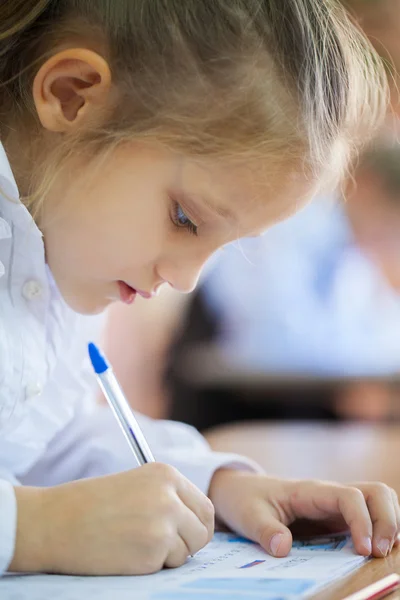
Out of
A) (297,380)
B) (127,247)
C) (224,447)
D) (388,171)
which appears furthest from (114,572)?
(388,171)

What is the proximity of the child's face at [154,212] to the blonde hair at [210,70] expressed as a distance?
0.05 ft

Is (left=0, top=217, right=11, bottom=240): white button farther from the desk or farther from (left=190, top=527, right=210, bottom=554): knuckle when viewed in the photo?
the desk

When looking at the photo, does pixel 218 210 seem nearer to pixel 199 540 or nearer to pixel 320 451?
pixel 199 540

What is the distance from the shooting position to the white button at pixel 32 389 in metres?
0.69

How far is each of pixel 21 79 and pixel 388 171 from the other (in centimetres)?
116

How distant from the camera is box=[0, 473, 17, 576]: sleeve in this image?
0.50m

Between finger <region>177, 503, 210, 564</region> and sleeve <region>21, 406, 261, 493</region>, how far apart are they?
0.19 metres

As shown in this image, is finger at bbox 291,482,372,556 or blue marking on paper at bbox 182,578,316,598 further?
finger at bbox 291,482,372,556

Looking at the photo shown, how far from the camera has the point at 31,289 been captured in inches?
27.8

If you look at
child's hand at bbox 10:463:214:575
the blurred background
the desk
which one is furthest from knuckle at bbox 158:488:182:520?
the blurred background

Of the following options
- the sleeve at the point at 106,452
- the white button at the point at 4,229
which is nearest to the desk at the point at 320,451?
the sleeve at the point at 106,452

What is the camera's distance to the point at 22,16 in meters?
0.65

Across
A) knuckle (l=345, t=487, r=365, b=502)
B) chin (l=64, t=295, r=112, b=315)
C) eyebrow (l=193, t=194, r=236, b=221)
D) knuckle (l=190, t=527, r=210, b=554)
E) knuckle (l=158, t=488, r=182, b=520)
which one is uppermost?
eyebrow (l=193, t=194, r=236, b=221)

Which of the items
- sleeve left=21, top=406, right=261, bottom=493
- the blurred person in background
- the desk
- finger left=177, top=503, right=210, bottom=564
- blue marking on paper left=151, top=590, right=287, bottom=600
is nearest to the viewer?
blue marking on paper left=151, top=590, right=287, bottom=600
